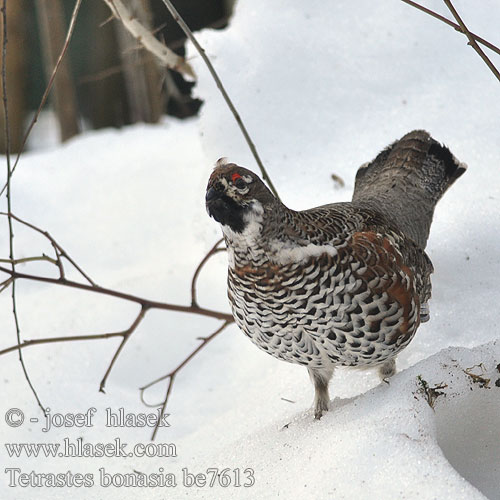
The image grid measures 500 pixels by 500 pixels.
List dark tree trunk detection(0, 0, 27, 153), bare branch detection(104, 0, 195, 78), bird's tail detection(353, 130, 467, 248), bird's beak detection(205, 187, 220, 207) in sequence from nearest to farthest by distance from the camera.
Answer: bird's beak detection(205, 187, 220, 207) → bird's tail detection(353, 130, 467, 248) → bare branch detection(104, 0, 195, 78) → dark tree trunk detection(0, 0, 27, 153)

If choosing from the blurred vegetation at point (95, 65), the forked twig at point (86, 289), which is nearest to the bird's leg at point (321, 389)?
the forked twig at point (86, 289)

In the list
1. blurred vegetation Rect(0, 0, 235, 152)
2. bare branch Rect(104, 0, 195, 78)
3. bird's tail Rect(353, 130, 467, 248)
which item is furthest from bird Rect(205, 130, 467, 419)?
blurred vegetation Rect(0, 0, 235, 152)

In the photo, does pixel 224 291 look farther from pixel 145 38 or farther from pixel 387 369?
pixel 145 38

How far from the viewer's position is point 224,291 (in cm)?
404

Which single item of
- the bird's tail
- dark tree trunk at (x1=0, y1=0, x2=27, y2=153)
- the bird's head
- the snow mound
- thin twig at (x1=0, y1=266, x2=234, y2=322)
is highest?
the bird's head

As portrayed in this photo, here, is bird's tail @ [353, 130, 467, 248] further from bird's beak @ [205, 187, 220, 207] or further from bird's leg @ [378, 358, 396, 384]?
bird's beak @ [205, 187, 220, 207]

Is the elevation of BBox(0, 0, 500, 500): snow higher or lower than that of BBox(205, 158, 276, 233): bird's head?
lower

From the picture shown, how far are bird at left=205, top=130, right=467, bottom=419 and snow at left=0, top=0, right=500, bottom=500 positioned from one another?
184 millimetres

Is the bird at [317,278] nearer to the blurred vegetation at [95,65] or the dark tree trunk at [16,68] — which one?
the blurred vegetation at [95,65]

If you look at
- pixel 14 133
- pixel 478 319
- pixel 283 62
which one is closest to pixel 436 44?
pixel 283 62

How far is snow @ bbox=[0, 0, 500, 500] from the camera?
7.65 feet

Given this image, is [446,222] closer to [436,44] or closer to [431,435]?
[436,44]

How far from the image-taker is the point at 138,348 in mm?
3779

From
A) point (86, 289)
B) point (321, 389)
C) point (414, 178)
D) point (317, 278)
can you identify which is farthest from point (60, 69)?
point (317, 278)
